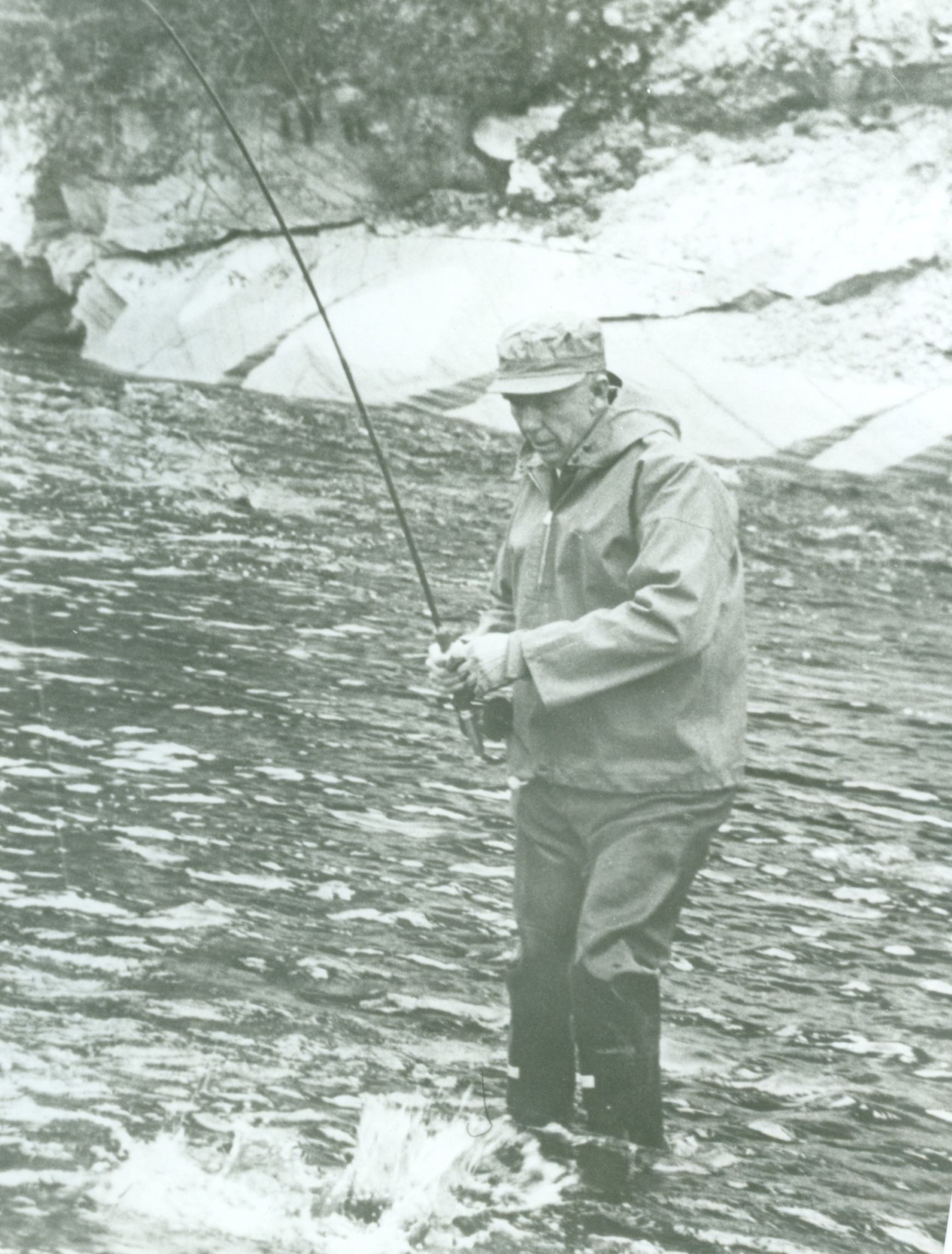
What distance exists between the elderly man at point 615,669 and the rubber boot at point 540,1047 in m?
0.07

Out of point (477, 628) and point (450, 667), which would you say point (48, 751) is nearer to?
point (477, 628)

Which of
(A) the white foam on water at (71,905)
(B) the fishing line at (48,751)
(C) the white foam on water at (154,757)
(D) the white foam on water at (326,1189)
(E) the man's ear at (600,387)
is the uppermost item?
(E) the man's ear at (600,387)

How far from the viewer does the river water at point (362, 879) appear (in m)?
2.61

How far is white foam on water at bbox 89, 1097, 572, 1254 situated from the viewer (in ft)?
8.30

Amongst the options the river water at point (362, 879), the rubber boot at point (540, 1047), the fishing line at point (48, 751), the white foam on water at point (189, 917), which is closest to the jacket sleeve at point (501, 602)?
the rubber boot at point (540, 1047)

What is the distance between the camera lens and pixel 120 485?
6016 mm

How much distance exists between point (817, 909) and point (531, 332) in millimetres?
1708

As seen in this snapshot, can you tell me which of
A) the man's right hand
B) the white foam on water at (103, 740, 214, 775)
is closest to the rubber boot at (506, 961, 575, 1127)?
the man's right hand

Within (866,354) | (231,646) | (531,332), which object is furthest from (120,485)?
(531,332)

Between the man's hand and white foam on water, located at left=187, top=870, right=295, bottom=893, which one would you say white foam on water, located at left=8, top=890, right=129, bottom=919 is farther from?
the man's hand

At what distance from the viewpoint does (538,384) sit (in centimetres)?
245

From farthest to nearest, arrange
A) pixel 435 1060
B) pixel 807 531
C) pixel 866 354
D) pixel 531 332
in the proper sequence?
1. pixel 807 531
2. pixel 866 354
3. pixel 435 1060
4. pixel 531 332

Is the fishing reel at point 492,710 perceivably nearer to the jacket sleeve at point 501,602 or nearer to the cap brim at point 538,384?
the jacket sleeve at point 501,602

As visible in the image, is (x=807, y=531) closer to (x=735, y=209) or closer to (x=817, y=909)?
(x=735, y=209)
